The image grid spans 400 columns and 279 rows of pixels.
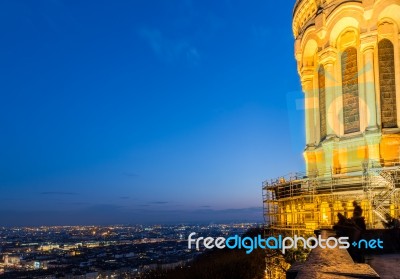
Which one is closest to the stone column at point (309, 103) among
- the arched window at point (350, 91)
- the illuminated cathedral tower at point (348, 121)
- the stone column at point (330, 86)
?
the illuminated cathedral tower at point (348, 121)

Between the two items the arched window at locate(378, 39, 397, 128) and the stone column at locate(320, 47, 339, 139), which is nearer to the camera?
the arched window at locate(378, 39, 397, 128)

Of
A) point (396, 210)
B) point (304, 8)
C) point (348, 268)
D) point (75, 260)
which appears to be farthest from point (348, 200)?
point (75, 260)

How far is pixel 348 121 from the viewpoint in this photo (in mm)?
21844

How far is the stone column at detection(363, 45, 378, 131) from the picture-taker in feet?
67.5

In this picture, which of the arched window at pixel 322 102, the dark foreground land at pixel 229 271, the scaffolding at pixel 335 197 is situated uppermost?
the arched window at pixel 322 102

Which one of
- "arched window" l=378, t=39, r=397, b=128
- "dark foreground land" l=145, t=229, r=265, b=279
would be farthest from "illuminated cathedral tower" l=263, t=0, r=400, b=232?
"dark foreground land" l=145, t=229, r=265, b=279

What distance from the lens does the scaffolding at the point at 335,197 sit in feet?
56.1

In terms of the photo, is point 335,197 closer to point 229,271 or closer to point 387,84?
point 387,84

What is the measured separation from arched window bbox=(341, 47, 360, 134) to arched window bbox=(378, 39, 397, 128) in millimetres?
1118

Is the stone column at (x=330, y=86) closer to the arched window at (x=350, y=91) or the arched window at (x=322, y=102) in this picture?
the arched window at (x=350, y=91)

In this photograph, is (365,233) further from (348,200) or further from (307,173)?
(307,173)

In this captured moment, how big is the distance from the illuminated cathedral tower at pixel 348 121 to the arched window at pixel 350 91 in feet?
0.15

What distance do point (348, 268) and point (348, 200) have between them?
14.6 m

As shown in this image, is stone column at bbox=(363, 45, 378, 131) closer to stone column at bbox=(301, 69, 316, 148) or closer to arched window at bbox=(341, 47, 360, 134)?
arched window at bbox=(341, 47, 360, 134)
